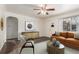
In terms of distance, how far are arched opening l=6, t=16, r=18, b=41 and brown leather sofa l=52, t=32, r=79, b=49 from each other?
3.01ft

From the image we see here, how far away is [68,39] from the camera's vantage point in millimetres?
2090

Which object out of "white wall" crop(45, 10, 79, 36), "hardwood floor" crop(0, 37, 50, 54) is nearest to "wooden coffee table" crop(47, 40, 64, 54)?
"white wall" crop(45, 10, 79, 36)

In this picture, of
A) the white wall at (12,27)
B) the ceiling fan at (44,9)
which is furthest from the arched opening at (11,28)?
the ceiling fan at (44,9)

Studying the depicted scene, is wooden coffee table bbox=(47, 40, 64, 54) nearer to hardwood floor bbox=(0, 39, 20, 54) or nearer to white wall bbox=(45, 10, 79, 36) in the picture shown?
white wall bbox=(45, 10, 79, 36)

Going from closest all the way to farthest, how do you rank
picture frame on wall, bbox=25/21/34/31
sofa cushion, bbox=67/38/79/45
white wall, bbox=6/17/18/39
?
sofa cushion, bbox=67/38/79/45 < white wall, bbox=6/17/18/39 < picture frame on wall, bbox=25/21/34/31

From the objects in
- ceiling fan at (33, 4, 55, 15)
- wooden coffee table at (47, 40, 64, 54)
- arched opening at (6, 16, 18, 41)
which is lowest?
wooden coffee table at (47, 40, 64, 54)

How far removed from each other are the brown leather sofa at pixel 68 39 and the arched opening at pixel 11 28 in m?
0.92

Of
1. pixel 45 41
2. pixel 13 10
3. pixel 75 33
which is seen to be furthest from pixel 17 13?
pixel 75 33

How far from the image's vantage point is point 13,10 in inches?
81.3

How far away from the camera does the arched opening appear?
2.09 metres

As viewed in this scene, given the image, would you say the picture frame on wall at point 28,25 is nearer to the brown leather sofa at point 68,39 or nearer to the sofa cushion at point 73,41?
the brown leather sofa at point 68,39

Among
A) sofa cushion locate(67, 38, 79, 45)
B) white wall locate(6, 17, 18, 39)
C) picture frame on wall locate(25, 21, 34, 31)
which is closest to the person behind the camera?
sofa cushion locate(67, 38, 79, 45)

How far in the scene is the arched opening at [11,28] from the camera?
2.09m

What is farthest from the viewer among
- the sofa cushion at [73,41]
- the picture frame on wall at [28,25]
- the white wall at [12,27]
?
the picture frame on wall at [28,25]
